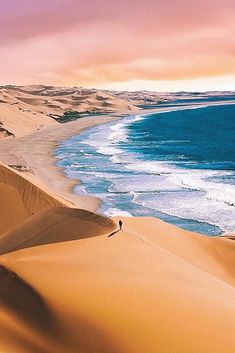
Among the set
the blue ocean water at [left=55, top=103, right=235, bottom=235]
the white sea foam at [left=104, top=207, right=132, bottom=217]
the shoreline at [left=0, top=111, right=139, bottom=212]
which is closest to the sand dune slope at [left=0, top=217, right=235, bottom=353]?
the shoreline at [left=0, top=111, right=139, bottom=212]

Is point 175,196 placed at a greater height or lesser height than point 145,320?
lesser

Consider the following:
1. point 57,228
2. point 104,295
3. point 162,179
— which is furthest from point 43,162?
point 104,295

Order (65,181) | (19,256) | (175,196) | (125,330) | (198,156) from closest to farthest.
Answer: (125,330), (19,256), (175,196), (65,181), (198,156)

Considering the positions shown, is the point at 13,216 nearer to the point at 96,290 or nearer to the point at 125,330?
the point at 96,290

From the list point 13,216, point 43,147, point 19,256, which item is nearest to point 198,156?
point 43,147

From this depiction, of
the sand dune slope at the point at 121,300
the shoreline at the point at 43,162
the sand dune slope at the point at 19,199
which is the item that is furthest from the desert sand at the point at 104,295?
the shoreline at the point at 43,162
